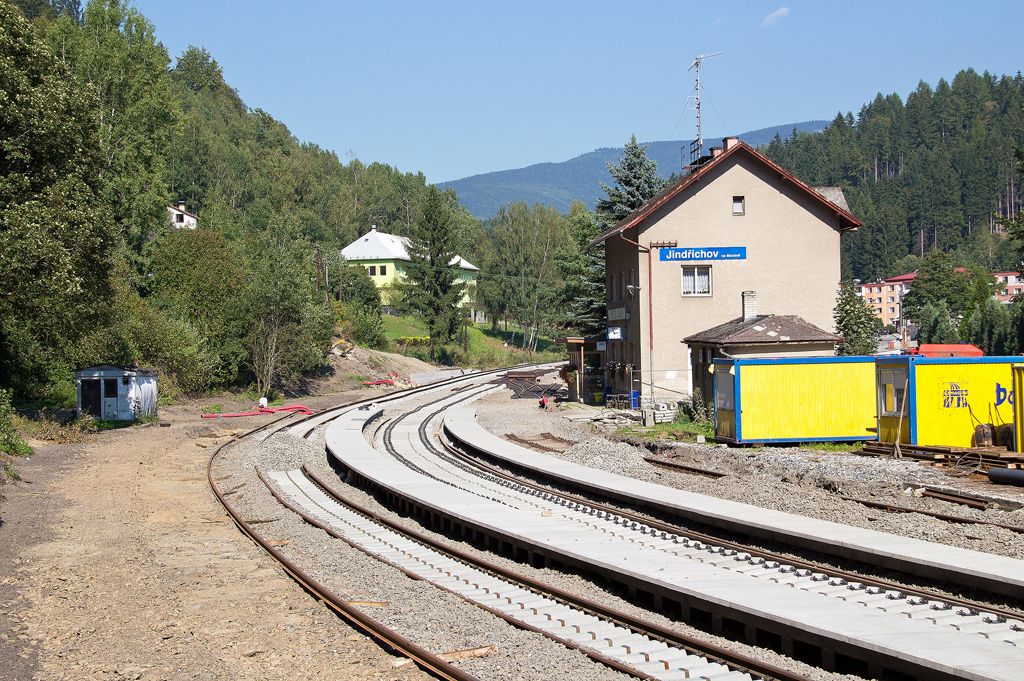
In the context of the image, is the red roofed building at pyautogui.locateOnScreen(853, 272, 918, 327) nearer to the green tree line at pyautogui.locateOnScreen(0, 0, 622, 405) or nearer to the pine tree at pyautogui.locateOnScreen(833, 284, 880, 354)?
the green tree line at pyautogui.locateOnScreen(0, 0, 622, 405)

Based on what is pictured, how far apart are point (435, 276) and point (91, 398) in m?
45.6

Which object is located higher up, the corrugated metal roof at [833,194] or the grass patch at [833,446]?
the corrugated metal roof at [833,194]

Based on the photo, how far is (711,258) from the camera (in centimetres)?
3856

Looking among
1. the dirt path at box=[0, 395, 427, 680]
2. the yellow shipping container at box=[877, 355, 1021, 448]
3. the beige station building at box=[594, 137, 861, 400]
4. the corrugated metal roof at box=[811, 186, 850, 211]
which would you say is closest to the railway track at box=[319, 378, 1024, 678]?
the dirt path at box=[0, 395, 427, 680]

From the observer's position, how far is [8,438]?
1056 inches

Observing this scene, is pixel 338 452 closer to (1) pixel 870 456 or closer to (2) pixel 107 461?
(2) pixel 107 461

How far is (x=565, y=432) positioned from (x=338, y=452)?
876 centimetres

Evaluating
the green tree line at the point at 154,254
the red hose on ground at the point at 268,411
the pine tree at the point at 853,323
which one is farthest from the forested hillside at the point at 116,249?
the pine tree at the point at 853,323

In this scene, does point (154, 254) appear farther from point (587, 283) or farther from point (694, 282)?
point (694, 282)

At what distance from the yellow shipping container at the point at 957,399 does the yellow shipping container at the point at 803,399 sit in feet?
6.85

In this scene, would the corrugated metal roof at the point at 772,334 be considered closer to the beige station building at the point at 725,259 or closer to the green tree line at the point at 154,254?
the beige station building at the point at 725,259

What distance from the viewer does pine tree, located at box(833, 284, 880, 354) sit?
3606 centimetres

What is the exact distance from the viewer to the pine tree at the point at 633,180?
49.0 metres

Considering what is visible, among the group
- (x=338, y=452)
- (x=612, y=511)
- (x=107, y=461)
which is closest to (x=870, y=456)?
(x=612, y=511)
